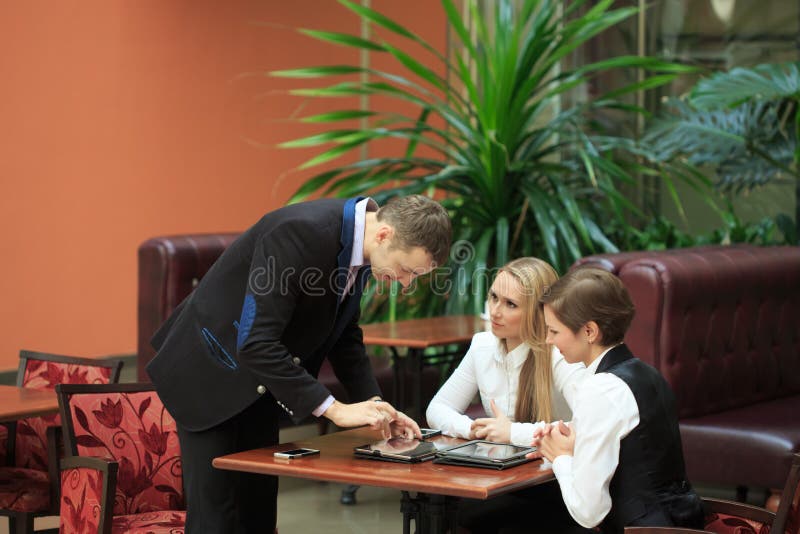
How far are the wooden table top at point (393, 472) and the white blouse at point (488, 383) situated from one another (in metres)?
0.53

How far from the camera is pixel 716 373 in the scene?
4371mm

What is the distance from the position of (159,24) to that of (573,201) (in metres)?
3.19

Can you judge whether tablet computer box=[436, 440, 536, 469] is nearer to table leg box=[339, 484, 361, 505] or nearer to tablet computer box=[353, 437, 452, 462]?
tablet computer box=[353, 437, 452, 462]

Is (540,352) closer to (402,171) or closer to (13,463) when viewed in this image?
(13,463)

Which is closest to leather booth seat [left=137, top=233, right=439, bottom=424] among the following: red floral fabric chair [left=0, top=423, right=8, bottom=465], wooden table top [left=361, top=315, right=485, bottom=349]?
wooden table top [left=361, top=315, right=485, bottom=349]

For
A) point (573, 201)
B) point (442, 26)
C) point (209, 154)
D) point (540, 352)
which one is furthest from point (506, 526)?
point (442, 26)

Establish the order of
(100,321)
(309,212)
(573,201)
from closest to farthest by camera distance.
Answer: (309,212) < (573,201) < (100,321)

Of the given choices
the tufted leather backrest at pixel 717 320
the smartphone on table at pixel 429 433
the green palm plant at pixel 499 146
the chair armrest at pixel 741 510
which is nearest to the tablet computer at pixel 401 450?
the smartphone on table at pixel 429 433

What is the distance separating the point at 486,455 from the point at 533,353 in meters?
0.61

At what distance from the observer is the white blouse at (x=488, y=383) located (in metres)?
3.08

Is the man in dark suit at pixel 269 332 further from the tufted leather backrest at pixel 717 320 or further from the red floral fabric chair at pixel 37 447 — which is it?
the tufted leather backrest at pixel 717 320

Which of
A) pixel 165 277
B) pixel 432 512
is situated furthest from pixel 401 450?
pixel 165 277

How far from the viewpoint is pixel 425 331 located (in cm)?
490

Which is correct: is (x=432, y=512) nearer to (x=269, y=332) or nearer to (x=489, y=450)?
(x=489, y=450)
